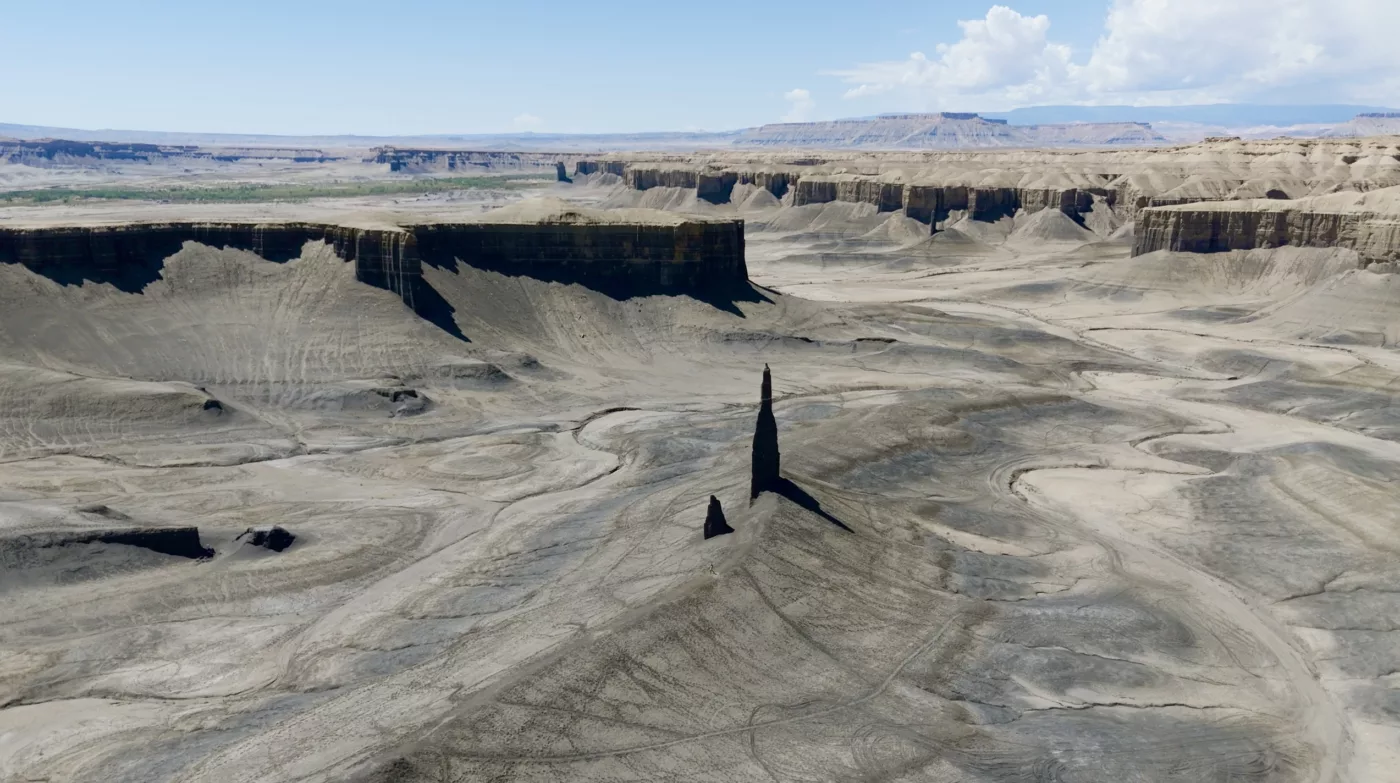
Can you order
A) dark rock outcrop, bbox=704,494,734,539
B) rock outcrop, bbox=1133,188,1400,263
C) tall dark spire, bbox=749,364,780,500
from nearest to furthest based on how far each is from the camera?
dark rock outcrop, bbox=704,494,734,539, tall dark spire, bbox=749,364,780,500, rock outcrop, bbox=1133,188,1400,263

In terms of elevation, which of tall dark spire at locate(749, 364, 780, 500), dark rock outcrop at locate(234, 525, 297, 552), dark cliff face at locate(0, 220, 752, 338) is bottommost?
dark rock outcrop at locate(234, 525, 297, 552)

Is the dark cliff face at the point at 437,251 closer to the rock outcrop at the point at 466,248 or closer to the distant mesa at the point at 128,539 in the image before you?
the rock outcrop at the point at 466,248

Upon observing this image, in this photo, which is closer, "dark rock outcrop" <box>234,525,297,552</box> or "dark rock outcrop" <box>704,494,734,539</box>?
"dark rock outcrop" <box>704,494,734,539</box>

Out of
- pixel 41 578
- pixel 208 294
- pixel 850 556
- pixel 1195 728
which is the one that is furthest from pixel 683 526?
pixel 208 294

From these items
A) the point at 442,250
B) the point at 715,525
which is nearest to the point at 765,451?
the point at 715,525

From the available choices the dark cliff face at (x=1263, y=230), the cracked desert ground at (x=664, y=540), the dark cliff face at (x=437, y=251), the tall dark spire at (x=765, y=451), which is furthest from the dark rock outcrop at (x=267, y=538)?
the dark cliff face at (x=1263, y=230)

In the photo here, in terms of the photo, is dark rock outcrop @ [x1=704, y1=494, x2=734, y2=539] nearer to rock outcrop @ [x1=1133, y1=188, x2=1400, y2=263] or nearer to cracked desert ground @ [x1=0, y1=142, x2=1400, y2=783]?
cracked desert ground @ [x1=0, y1=142, x2=1400, y2=783]

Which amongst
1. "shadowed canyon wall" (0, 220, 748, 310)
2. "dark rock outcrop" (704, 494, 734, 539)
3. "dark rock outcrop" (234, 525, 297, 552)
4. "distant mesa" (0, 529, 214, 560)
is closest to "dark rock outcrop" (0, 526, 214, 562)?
"distant mesa" (0, 529, 214, 560)

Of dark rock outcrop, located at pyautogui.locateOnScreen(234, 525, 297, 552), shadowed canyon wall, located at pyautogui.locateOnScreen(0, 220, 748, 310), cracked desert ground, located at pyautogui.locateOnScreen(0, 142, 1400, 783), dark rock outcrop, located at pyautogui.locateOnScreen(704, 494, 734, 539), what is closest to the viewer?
cracked desert ground, located at pyautogui.locateOnScreen(0, 142, 1400, 783)
